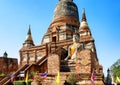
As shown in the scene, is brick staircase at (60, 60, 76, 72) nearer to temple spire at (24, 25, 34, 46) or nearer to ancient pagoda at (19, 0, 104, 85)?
ancient pagoda at (19, 0, 104, 85)

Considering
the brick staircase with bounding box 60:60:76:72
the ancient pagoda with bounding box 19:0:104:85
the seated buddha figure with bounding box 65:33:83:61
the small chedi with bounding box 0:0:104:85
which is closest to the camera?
the small chedi with bounding box 0:0:104:85

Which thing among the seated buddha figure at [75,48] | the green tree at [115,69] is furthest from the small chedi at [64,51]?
the green tree at [115,69]

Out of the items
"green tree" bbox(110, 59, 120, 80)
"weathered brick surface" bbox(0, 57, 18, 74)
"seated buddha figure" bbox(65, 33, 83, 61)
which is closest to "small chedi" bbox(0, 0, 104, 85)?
"seated buddha figure" bbox(65, 33, 83, 61)

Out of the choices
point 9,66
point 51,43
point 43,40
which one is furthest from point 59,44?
point 9,66

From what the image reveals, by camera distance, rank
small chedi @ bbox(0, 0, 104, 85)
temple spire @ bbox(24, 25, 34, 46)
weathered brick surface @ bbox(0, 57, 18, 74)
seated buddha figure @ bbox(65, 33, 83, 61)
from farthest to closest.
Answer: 1. temple spire @ bbox(24, 25, 34, 46)
2. weathered brick surface @ bbox(0, 57, 18, 74)
3. seated buddha figure @ bbox(65, 33, 83, 61)
4. small chedi @ bbox(0, 0, 104, 85)

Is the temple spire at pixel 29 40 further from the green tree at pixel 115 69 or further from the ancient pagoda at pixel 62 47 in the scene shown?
the green tree at pixel 115 69

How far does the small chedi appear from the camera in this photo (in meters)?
21.7

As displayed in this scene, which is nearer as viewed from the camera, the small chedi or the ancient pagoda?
the small chedi

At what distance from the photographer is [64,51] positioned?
31.0 m

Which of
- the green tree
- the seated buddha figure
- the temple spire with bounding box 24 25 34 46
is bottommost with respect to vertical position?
the green tree

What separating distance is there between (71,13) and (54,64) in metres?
17.1

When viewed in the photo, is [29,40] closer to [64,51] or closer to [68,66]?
[64,51]

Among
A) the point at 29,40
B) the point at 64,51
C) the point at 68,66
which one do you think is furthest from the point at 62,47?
the point at 68,66

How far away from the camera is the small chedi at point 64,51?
21.7 m
